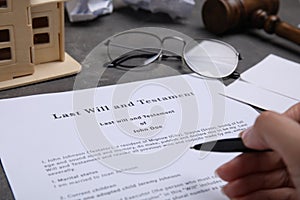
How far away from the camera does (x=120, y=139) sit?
625 millimetres

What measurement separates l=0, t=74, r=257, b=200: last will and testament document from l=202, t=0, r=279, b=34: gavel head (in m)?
0.17

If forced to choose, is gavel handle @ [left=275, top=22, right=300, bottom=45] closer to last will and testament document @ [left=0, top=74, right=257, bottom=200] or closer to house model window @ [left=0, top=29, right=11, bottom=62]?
last will and testament document @ [left=0, top=74, right=257, bottom=200]

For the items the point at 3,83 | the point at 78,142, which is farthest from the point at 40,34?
the point at 78,142

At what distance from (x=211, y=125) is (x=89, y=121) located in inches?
6.3

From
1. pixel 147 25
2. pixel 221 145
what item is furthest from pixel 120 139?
pixel 147 25

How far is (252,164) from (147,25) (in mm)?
446

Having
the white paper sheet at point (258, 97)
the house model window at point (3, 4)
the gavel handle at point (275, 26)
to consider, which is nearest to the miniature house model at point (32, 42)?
Answer: the house model window at point (3, 4)

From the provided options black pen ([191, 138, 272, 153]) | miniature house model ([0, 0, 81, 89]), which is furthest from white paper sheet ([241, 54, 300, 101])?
miniature house model ([0, 0, 81, 89])

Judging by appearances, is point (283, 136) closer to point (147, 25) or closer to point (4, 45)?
point (4, 45)

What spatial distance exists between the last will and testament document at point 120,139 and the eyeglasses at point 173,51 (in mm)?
55

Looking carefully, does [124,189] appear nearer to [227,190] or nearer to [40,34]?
[227,190]

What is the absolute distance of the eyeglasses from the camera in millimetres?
794

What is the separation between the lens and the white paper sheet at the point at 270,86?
727mm

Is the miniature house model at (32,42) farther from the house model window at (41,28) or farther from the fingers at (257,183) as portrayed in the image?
the fingers at (257,183)
